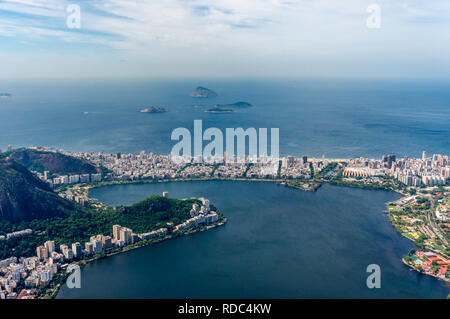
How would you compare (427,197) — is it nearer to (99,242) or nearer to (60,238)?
(99,242)

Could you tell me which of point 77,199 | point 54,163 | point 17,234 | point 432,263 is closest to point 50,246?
point 17,234

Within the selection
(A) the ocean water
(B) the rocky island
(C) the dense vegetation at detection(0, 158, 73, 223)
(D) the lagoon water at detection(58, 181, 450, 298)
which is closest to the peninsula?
(C) the dense vegetation at detection(0, 158, 73, 223)

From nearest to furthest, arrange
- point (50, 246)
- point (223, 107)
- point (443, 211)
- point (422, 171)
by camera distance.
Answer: point (50, 246) → point (443, 211) → point (422, 171) → point (223, 107)

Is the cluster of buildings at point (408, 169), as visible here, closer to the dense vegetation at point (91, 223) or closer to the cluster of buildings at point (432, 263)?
the cluster of buildings at point (432, 263)

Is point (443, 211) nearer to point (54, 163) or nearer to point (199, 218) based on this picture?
point (199, 218)
